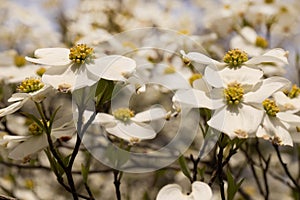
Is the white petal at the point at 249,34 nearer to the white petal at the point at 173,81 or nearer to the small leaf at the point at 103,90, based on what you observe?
the white petal at the point at 173,81

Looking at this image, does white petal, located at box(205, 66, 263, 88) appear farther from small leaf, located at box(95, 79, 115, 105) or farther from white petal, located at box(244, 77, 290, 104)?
small leaf, located at box(95, 79, 115, 105)

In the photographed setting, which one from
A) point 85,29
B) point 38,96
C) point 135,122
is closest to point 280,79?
point 135,122

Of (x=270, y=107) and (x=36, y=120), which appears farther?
(x=270, y=107)

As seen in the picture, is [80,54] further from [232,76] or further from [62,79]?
[232,76]

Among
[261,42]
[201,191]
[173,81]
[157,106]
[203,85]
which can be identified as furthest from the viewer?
[261,42]

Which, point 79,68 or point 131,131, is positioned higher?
point 79,68

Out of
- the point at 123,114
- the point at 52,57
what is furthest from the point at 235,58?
the point at 52,57

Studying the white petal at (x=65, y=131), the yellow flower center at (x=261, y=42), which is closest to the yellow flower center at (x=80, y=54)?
the white petal at (x=65, y=131)
